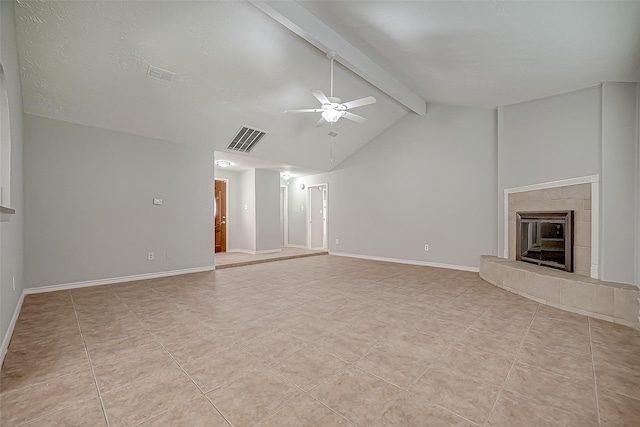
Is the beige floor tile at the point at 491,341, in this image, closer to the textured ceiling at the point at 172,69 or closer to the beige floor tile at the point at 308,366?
the beige floor tile at the point at 308,366

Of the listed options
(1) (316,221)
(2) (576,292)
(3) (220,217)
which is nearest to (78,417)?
(2) (576,292)

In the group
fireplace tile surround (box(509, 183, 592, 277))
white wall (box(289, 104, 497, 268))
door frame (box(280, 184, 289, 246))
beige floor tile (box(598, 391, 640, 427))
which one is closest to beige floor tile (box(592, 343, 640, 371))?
beige floor tile (box(598, 391, 640, 427))

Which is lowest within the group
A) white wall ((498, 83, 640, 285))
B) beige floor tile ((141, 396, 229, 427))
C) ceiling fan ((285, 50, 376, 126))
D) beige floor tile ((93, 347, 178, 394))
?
beige floor tile ((93, 347, 178, 394))

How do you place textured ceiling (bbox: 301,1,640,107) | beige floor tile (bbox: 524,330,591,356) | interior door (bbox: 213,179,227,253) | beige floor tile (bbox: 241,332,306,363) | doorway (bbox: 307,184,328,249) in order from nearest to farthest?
1. beige floor tile (bbox: 241,332,306,363)
2. beige floor tile (bbox: 524,330,591,356)
3. textured ceiling (bbox: 301,1,640,107)
4. interior door (bbox: 213,179,227,253)
5. doorway (bbox: 307,184,328,249)

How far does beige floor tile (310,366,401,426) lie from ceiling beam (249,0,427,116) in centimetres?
346

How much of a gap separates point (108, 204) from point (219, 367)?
3.81 metres

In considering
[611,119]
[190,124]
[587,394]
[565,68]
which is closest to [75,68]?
[190,124]

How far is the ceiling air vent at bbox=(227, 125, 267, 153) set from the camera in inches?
207

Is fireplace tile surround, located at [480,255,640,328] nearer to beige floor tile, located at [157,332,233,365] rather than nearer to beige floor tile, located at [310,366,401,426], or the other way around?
beige floor tile, located at [310,366,401,426]

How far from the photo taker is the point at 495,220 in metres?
5.11

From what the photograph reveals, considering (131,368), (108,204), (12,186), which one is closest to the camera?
(131,368)

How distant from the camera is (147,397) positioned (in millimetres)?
1656

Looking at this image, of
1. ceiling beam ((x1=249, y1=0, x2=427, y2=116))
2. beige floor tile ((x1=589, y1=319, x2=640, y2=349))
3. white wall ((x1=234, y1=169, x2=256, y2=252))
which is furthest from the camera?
white wall ((x1=234, y1=169, x2=256, y2=252))

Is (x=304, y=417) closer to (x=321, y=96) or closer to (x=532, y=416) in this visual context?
(x=532, y=416)
